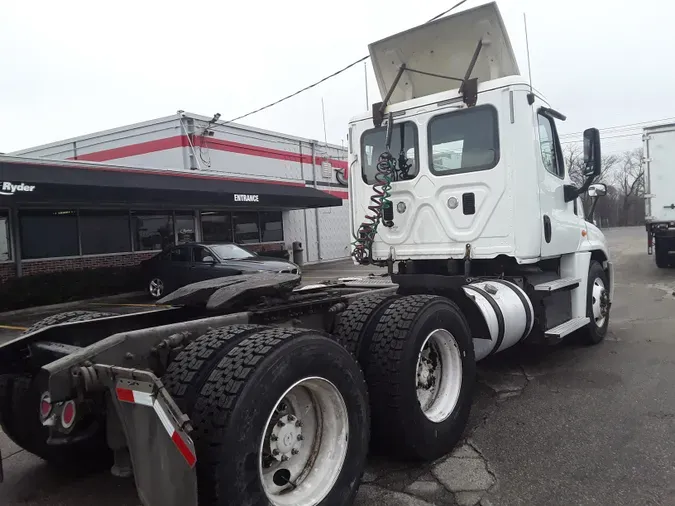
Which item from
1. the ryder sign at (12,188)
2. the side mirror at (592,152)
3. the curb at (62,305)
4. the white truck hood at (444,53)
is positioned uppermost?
the white truck hood at (444,53)

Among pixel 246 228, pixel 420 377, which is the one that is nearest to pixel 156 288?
pixel 246 228

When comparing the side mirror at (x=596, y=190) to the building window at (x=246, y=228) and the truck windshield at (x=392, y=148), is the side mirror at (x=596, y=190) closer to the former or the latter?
the truck windshield at (x=392, y=148)

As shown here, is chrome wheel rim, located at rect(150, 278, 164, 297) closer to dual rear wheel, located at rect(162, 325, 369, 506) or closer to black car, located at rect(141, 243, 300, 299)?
black car, located at rect(141, 243, 300, 299)

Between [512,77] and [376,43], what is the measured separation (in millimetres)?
1674

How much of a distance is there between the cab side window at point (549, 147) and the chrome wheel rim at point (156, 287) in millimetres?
11649

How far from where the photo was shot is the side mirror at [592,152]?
18.6 ft

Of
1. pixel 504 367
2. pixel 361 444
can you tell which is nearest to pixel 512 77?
pixel 504 367

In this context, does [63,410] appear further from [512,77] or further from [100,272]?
[100,272]

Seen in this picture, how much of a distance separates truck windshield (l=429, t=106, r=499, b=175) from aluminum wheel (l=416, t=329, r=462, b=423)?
2086 mm

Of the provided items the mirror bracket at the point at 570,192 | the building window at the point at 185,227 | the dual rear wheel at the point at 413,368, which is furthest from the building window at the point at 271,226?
the dual rear wheel at the point at 413,368

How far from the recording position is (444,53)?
578cm

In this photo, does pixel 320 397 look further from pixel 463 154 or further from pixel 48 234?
pixel 48 234

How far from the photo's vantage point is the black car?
13.5 m

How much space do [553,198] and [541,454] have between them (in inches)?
112
